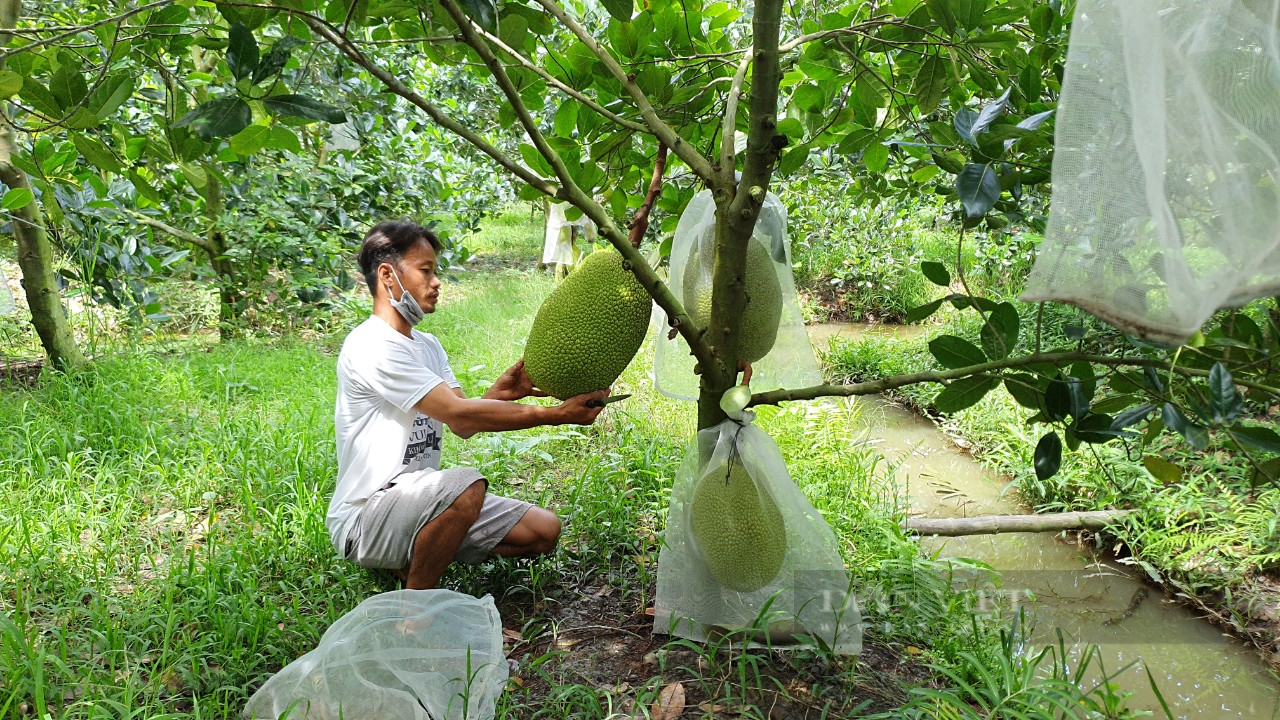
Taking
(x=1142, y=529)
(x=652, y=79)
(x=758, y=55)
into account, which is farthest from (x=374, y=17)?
(x=1142, y=529)

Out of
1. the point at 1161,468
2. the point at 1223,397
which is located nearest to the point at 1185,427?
the point at 1223,397

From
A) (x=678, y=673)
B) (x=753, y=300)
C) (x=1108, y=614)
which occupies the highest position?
(x=753, y=300)

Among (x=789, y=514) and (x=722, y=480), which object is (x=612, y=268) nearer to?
(x=722, y=480)

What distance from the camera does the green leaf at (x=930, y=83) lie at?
4.42 ft

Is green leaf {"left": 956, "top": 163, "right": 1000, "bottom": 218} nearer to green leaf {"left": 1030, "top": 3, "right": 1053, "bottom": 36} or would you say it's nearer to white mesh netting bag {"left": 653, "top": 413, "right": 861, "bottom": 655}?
green leaf {"left": 1030, "top": 3, "right": 1053, "bottom": 36}

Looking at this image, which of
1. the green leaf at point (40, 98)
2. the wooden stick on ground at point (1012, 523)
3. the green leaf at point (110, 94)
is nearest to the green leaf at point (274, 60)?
the green leaf at point (110, 94)

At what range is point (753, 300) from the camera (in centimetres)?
144

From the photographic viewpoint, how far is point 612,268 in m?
1.36

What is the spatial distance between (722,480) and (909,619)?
84 cm

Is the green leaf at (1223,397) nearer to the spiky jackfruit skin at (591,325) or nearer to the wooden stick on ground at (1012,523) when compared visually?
the spiky jackfruit skin at (591,325)

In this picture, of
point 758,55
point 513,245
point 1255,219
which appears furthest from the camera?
point 513,245

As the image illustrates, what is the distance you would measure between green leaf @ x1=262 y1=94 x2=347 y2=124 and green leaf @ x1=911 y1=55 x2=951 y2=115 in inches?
37.4

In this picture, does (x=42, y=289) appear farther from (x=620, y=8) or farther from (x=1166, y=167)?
(x=1166, y=167)

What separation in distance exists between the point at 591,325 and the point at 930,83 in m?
0.72
